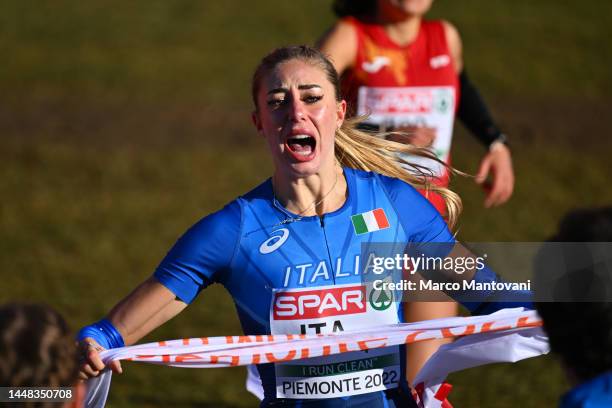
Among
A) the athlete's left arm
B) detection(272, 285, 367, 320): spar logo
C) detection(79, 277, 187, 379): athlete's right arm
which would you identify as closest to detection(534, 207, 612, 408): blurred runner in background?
detection(272, 285, 367, 320): spar logo

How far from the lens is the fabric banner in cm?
367

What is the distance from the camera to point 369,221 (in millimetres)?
3814

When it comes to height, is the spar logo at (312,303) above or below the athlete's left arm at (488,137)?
below

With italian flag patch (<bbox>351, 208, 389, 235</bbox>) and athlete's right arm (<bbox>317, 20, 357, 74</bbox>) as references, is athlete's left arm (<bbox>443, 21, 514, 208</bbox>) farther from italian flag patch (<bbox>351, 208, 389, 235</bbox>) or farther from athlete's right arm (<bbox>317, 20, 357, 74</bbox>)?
italian flag patch (<bbox>351, 208, 389, 235</bbox>)

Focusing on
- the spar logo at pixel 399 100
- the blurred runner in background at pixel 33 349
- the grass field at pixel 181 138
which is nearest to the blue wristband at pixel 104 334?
the blurred runner in background at pixel 33 349

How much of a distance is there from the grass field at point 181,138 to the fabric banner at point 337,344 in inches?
114

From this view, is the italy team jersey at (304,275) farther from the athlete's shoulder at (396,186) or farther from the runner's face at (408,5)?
the runner's face at (408,5)

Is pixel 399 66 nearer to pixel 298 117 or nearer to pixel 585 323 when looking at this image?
pixel 298 117

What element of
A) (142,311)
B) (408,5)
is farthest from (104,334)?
(408,5)

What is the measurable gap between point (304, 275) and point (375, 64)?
7.38 feet

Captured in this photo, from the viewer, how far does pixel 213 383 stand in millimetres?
7125

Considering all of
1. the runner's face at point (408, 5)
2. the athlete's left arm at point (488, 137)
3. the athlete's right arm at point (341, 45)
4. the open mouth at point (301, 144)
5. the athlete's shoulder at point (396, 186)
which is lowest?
the athlete's shoulder at point (396, 186)

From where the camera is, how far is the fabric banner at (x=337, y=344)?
3668 millimetres

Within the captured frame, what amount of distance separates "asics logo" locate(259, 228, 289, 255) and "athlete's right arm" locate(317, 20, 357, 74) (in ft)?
6.63
